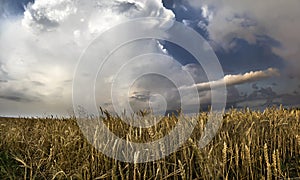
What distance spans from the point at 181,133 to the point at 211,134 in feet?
2.54

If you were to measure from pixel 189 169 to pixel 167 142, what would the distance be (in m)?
0.79

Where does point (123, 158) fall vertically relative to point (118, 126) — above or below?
below

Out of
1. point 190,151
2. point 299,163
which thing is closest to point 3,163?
point 190,151

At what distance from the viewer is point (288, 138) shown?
6.52 m

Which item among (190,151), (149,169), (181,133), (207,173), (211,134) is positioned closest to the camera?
(207,173)

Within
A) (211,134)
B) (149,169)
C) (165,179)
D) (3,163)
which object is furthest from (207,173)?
(3,163)

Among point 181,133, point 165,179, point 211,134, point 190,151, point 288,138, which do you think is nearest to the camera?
point 165,179

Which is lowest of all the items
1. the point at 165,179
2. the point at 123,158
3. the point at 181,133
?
the point at 165,179

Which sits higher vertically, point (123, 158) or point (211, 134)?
point (211, 134)

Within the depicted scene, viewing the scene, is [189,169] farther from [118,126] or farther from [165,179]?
[118,126]

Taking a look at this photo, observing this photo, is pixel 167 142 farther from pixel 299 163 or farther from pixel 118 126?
pixel 299 163

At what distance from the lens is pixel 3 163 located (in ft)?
16.7

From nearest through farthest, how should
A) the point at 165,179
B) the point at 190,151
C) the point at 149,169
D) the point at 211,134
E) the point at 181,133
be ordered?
1. the point at 165,179
2. the point at 149,169
3. the point at 190,151
4. the point at 181,133
5. the point at 211,134

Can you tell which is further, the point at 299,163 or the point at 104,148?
the point at 299,163
